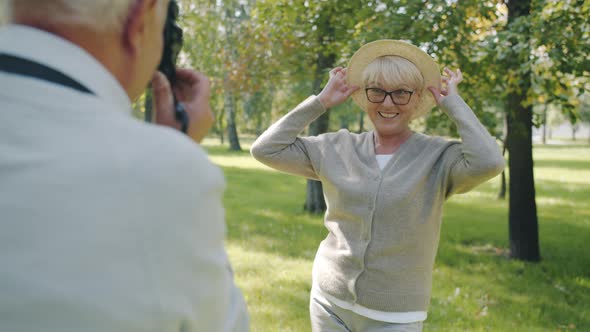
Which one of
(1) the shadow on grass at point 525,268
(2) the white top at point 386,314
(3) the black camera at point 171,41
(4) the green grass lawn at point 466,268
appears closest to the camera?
(3) the black camera at point 171,41

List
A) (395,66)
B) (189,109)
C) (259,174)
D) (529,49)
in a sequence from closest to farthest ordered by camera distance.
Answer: (189,109), (395,66), (529,49), (259,174)

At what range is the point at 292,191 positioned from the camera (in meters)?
14.6

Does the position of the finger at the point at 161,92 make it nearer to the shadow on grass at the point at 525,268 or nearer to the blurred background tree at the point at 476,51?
the blurred background tree at the point at 476,51

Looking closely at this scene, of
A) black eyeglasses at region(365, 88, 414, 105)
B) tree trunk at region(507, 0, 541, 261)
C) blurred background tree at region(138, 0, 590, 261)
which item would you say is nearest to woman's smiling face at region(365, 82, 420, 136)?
black eyeglasses at region(365, 88, 414, 105)

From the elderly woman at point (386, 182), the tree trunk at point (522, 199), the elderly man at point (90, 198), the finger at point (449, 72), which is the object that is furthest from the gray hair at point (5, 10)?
the tree trunk at point (522, 199)

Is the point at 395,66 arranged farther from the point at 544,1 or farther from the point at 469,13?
the point at 469,13

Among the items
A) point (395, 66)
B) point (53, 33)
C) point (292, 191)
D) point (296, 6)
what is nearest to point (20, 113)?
point (53, 33)

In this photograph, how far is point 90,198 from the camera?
0.76 metres

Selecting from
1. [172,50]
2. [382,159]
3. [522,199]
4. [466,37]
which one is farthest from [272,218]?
[172,50]

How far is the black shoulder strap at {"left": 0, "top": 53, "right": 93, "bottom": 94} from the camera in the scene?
83 centimetres

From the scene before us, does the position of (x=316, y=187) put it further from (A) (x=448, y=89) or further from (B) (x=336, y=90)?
(A) (x=448, y=89)

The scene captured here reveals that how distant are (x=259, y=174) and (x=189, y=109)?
17162 mm

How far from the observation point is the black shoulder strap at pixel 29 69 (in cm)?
83

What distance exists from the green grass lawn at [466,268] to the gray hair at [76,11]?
14.0ft
